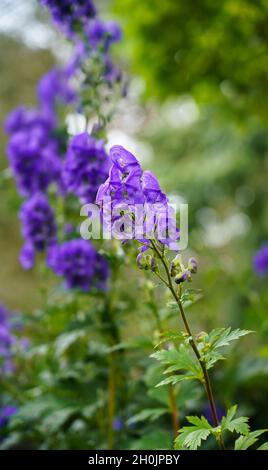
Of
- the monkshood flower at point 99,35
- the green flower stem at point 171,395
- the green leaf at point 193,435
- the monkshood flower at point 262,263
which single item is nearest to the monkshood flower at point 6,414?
the green flower stem at point 171,395

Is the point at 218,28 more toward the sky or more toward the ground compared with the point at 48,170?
more toward the sky

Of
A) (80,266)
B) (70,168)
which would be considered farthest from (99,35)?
(80,266)

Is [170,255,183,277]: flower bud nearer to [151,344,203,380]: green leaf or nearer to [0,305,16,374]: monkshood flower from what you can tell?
[151,344,203,380]: green leaf

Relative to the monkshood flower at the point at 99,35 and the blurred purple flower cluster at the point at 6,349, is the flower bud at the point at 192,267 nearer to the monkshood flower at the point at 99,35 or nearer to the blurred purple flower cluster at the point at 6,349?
the monkshood flower at the point at 99,35

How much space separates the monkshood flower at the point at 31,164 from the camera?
2154mm

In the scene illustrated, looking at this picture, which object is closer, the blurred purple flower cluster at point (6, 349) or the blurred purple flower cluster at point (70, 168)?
the blurred purple flower cluster at point (70, 168)

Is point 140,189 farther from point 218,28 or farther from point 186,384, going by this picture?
point 218,28

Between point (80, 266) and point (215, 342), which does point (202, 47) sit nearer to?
point (80, 266)

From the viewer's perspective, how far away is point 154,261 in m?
1.09

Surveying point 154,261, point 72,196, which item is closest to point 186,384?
point 154,261

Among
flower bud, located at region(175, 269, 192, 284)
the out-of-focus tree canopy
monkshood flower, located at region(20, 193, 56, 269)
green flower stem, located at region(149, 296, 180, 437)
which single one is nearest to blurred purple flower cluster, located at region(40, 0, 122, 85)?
monkshood flower, located at region(20, 193, 56, 269)

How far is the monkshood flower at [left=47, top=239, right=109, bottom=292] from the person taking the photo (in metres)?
1.93

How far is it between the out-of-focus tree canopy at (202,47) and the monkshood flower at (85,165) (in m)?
1.59

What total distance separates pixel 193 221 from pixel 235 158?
0.90 meters
